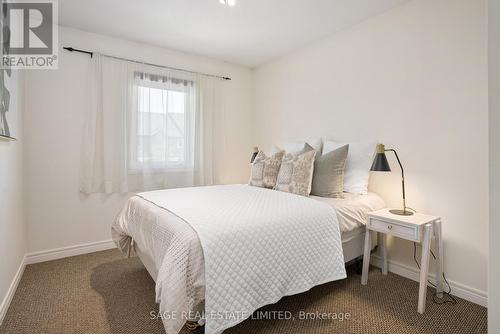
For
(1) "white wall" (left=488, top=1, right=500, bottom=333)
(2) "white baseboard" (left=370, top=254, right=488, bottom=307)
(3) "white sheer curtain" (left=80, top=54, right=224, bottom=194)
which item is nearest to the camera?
(1) "white wall" (left=488, top=1, right=500, bottom=333)

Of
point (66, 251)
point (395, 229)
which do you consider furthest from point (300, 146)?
point (66, 251)

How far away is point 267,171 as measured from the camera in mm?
2664

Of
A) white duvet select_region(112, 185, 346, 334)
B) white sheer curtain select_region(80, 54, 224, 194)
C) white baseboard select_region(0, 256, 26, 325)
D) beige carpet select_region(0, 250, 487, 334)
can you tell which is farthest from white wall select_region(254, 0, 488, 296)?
white baseboard select_region(0, 256, 26, 325)

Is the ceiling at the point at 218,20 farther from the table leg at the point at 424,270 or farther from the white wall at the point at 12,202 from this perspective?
the table leg at the point at 424,270

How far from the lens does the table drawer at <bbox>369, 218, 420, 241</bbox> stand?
176cm

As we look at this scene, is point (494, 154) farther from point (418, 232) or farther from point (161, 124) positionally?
point (161, 124)

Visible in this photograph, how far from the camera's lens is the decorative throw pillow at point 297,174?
2266 mm

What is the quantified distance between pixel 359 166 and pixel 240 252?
5.06ft

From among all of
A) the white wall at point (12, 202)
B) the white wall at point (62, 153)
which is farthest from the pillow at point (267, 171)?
the white wall at point (12, 202)

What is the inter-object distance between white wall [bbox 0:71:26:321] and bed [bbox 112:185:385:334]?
0.72 meters

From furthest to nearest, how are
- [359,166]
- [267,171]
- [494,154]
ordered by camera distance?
[267,171] < [359,166] < [494,154]

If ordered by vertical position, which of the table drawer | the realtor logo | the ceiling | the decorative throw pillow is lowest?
the table drawer

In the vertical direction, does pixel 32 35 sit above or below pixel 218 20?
below

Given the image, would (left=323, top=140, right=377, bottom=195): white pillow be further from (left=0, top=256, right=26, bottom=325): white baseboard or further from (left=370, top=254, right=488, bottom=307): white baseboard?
(left=0, top=256, right=26, bottom=325): white baseboard
